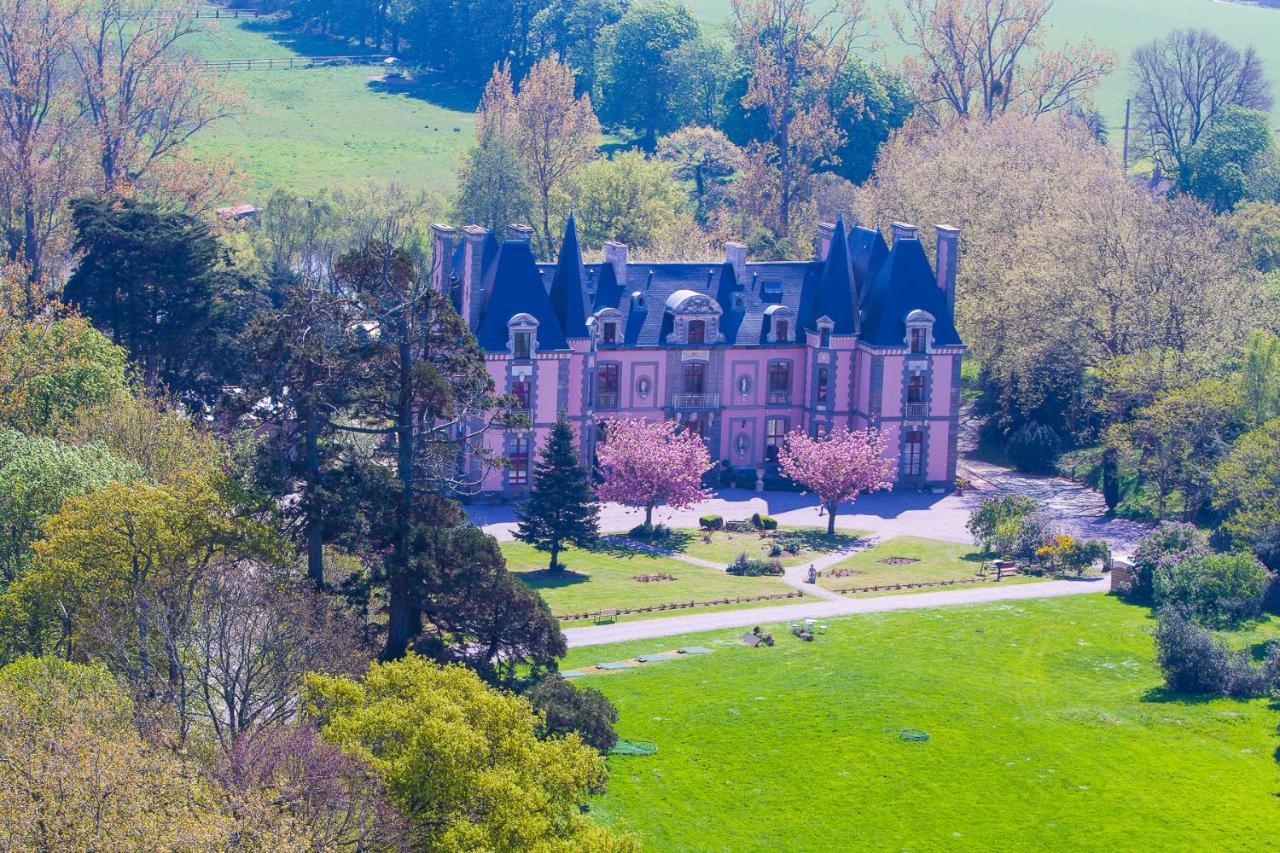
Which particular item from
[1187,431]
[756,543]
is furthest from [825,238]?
[1187,431]

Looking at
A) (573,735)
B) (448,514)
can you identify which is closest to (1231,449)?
(448,514)

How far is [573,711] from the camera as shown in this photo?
5244cm

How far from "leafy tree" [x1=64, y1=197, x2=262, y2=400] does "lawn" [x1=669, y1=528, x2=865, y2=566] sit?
68.5 ft

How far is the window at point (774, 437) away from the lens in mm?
91625

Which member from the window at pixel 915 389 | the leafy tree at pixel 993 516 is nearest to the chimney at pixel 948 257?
the window at pixel 915 389

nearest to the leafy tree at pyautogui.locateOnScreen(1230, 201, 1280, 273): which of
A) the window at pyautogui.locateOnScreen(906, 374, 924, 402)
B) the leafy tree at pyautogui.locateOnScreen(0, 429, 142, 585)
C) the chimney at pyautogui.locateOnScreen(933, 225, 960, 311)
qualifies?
the chimney at pyautogui.locateOnScreen(933, 225, 960, 311)

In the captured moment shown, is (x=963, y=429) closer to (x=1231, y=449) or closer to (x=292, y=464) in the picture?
(x=1231, y=449)

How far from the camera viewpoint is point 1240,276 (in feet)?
309

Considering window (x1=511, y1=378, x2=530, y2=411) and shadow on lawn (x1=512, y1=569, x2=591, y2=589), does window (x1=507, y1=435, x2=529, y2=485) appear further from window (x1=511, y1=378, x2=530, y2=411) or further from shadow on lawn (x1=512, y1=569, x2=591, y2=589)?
shadow on lawn (x1=512, y1=569, x2=591, y2=589)

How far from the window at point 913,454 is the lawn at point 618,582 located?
16936 mm

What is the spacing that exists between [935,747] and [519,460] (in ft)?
107

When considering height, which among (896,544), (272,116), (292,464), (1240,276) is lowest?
(896,544)

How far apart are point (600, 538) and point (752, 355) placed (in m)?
16.6

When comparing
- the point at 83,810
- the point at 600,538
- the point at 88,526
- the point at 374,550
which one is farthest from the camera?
the point at 600,538
